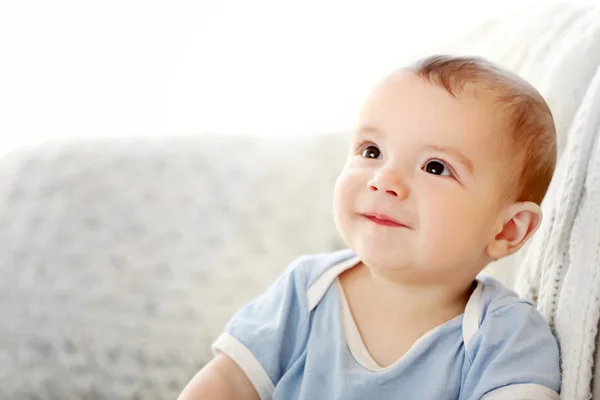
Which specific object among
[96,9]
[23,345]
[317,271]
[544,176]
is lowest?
[23,345]

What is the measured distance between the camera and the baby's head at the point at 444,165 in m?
0.81

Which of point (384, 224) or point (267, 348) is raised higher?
point (384, 224)

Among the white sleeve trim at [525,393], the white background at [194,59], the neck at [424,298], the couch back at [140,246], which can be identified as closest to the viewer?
the white sleeve trim at [525,393]

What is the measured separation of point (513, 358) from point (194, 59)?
104cm

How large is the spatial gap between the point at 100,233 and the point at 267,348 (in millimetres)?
377

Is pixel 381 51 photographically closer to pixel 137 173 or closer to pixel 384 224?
pixel 137 173

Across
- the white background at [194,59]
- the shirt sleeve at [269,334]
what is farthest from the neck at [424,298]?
the white background at [194,59]

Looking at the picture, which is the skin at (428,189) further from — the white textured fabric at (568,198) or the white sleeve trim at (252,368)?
the white sleeve trim at (252,368)

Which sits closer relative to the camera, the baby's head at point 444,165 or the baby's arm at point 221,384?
the baby's head at point 444,165

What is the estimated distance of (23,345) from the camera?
1.13 metres

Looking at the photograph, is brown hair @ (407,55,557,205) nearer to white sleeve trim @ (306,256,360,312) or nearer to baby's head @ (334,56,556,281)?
baby's head @ (334,56,556,281)

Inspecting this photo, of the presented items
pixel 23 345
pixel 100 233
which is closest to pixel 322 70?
pixel 100 233

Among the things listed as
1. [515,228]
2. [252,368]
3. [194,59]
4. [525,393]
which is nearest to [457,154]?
[515,228]

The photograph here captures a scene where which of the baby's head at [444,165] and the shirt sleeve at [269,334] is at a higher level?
the baby's head at [444,165]
